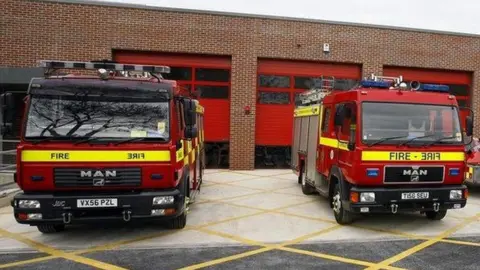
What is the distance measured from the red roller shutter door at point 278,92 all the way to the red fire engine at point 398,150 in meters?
7.97

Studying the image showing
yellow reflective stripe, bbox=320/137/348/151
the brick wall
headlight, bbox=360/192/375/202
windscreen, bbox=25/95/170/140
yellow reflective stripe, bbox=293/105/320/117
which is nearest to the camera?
windscreen, bbox=25/95/170/140

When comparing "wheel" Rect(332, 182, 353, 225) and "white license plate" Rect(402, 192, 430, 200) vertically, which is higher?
"white license plate" Rect(402, 192, 430, 200)

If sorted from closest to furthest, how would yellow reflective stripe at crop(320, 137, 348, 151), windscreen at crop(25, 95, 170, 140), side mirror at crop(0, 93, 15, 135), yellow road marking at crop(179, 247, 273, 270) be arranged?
1. yellow road marking at crop(179, 247, 273, 270)
2. windscreen at crop(25, 95, 170, 140)
3. side mirror at crop(0, 93, 15, 135)
4. yellow reflective stripe at crop(320, 137, 348, 151)

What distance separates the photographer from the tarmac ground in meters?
5.37

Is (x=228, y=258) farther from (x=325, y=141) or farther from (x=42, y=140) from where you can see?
(x=325, y=141)

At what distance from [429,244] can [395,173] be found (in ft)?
3.83

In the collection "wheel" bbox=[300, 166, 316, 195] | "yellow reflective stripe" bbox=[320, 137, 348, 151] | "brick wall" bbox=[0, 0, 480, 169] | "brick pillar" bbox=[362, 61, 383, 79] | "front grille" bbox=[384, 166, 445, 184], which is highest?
"brick wall" bbox=[0, 0, 480, 169]

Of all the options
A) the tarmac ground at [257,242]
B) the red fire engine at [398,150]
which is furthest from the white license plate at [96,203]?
the red fire engine at [398,150]

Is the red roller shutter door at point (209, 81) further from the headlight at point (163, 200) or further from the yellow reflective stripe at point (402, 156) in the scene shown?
the headlight at point (163, 200)

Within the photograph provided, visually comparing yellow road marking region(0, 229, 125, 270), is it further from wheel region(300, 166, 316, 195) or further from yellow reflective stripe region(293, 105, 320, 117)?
wheel region(300, 166, 316, 195)

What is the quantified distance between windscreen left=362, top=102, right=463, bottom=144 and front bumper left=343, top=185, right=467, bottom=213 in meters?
0.78

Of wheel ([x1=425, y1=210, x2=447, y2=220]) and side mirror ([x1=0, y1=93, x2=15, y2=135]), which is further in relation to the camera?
wheel ([x1=425, y1=210, x2=447, y2=220])

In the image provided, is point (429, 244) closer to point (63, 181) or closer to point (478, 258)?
point (478, 258)

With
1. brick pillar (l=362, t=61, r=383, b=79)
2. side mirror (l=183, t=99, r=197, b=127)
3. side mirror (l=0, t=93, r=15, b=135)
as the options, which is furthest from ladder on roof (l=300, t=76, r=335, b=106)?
brick pillar (l=362, t=61, r=383, b=79)
